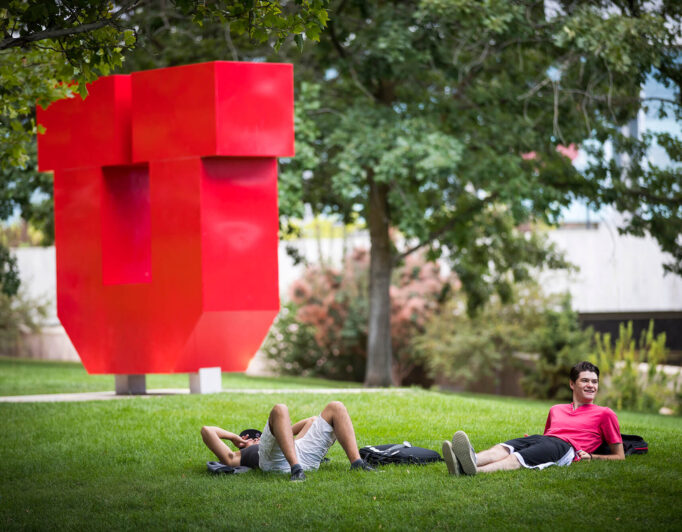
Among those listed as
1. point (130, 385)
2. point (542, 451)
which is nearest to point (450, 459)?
point (542, 451)

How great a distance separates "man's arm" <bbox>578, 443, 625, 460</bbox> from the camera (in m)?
7.50

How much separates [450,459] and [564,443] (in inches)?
42.0

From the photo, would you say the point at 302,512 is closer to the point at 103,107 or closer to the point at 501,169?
the point at 103,107

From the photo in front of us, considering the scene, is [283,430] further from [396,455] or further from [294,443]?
[396,455]

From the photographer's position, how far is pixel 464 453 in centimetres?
709

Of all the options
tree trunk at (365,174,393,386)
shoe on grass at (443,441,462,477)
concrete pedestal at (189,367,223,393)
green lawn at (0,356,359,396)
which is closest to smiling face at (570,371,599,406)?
shoe on grass at (443,441,462,477)

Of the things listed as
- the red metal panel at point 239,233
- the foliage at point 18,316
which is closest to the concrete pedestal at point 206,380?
the red metal panel at point 239,233

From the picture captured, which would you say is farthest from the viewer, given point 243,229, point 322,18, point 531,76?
point 531,76

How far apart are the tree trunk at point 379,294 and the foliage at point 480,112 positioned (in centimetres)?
5

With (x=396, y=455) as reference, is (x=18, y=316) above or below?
above

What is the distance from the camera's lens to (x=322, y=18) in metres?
7.95

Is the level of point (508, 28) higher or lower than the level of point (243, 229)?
higher

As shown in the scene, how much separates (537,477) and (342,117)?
11.4 metres

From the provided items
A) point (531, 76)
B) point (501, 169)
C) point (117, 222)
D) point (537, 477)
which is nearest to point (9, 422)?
point (117, 222)
